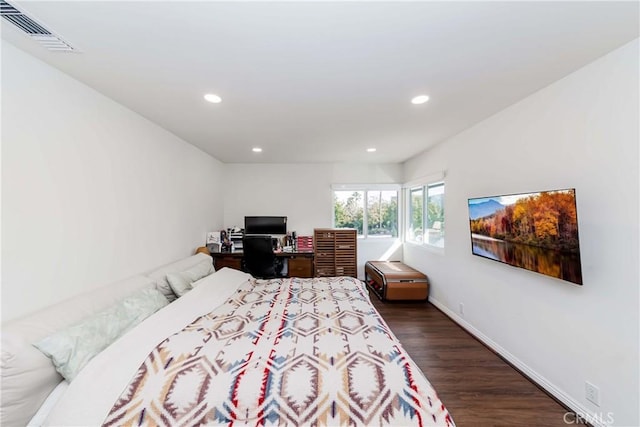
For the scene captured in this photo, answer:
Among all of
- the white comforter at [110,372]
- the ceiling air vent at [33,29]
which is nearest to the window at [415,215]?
the white comforter at [110,372]

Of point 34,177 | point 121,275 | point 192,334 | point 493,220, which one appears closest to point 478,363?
point 493,220

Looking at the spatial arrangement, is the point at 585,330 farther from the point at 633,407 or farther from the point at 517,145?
the point at 517,145

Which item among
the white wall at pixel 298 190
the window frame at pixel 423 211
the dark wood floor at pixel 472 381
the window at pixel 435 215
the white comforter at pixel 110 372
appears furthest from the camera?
the white wall at pixel 298 190

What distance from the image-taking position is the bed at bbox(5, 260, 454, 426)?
119 centimetres

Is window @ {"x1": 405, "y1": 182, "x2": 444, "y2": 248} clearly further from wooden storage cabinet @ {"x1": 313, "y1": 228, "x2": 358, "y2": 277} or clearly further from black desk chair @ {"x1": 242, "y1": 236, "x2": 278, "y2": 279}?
black desk chair @ {"x1": 242, "y1": 236, "x2": 278, "y2": 279}

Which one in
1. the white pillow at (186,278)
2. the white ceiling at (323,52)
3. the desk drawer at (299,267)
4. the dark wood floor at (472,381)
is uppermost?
the white ceiling at (323,52)

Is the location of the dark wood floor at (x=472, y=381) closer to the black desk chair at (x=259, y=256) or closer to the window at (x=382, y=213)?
the black desk chair at (x=259, y=256)

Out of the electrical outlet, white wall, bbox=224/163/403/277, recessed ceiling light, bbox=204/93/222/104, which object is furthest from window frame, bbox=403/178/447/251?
recessed ceiling light, bbox=204/93/222/104

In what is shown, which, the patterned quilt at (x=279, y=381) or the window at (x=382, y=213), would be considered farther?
the window at (x=382, y=213)

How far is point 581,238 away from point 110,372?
3068mm

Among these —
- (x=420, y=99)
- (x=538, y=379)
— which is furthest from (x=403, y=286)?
(x=420, y=99)

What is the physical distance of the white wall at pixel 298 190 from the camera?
4840mm

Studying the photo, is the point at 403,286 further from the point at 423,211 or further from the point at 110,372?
the point at 110,372

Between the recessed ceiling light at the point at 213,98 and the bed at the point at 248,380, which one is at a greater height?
the recessed ceiling light at the point at 213,98
